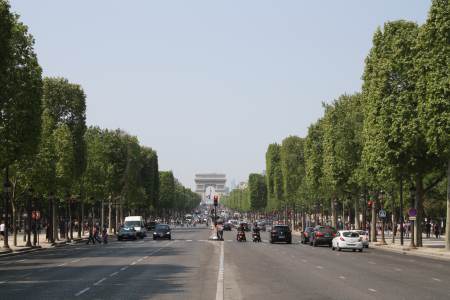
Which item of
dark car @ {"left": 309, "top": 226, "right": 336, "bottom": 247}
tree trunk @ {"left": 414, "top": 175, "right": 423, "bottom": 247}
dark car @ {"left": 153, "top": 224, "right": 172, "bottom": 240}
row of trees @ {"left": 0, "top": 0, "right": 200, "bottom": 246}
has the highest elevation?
row of trees @ {"left": 0, "top": 0, "right": 200, "bottom": 246}

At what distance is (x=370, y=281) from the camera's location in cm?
2755

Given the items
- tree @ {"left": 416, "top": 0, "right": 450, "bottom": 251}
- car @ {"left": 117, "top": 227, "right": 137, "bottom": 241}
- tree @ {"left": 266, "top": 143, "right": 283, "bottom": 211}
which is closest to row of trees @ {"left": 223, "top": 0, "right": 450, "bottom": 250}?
tree @ {"left": 416, "top": 0, "right": 450, "bottom": 251}

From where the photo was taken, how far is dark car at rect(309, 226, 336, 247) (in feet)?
223

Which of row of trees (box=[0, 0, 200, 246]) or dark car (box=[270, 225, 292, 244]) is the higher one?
row of trees (box=[0, 0, 200, 246])

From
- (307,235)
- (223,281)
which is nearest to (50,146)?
(307,235)

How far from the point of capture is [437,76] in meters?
47.8

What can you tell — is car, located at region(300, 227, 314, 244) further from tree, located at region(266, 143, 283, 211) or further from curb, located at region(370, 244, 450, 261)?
tree, located at region(266, 143, 283, 211)

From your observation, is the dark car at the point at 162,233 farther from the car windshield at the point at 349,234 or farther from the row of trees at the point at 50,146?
the car windshield at the point at 349,234

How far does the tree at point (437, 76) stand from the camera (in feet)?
156

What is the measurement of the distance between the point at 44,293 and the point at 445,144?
30.6 meters

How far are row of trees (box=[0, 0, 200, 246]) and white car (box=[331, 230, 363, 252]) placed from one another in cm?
2155

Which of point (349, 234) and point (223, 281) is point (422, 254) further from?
point (223, 281)

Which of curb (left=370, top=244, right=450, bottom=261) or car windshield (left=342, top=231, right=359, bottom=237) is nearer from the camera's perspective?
curb (left=370, top=244, right=450, bottom=261)

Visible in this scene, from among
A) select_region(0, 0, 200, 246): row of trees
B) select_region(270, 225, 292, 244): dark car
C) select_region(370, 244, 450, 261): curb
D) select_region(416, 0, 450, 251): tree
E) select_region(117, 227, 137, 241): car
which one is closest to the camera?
select_region(370, 244, 450, 261): curb
